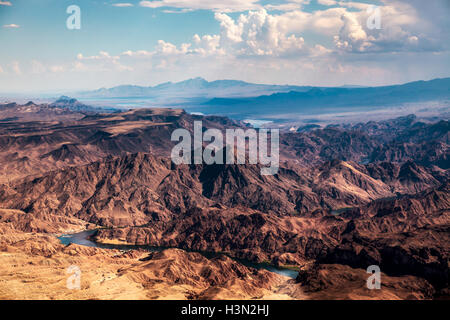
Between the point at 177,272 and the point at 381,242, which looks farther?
the point at 381,242

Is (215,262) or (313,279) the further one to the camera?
(215,262)

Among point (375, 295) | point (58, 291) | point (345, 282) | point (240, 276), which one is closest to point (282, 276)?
point (240, 276)

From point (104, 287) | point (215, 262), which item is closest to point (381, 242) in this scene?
point (215, 262)

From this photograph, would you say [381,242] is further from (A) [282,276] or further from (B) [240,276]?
(B) [240,276]

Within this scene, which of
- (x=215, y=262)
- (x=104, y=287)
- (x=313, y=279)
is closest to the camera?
(x=104, y=287)

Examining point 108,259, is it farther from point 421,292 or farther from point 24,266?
point 421,292

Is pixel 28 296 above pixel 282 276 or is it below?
above

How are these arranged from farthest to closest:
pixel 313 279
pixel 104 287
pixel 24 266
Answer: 1. pixel 24 266
2. pixel 313 279
3. pixel 104 287
